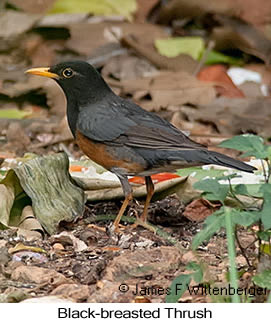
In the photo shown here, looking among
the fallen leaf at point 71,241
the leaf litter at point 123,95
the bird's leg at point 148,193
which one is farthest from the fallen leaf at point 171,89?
the fallen leaf at point 71,241

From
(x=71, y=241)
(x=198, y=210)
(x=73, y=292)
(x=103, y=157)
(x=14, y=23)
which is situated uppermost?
(x=73, y=292)

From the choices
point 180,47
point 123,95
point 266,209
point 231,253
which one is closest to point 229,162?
point 266,209

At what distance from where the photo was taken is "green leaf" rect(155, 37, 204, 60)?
1154cm

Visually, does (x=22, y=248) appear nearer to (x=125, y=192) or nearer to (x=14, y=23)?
(x=125, y=192)

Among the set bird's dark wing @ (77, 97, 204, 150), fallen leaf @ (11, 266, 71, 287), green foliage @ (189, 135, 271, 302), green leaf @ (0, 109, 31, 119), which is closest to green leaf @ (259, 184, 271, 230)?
green foliage @ (189, 135, 271, 302)

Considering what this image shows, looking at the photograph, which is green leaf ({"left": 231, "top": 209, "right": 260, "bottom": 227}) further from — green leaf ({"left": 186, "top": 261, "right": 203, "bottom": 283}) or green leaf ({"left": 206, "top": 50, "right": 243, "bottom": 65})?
green leaf ({"left": 206, "top": 50, "right": 243, "bottom": 65})

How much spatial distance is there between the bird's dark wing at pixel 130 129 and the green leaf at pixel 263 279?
63.0 inches

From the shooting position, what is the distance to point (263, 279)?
4.88 meters

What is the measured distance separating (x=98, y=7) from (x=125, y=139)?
6.33 metres

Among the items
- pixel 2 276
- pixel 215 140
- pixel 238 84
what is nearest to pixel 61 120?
pixel 215 140

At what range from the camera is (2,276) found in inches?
217

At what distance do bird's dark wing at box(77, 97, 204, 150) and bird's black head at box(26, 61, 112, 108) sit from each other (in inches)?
5.1

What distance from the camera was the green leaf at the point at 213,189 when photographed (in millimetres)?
5031

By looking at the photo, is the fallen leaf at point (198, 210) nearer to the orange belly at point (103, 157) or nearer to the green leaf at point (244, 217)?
the orange belly at point (103, 157)
